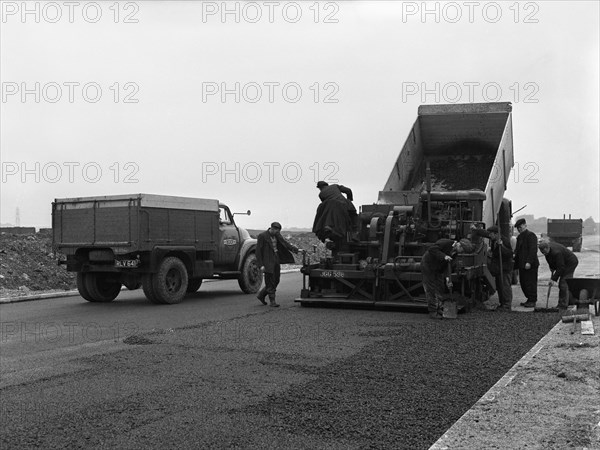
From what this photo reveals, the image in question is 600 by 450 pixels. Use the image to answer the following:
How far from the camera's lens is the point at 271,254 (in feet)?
43.8

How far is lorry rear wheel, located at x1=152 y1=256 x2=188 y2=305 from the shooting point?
13.3 metres

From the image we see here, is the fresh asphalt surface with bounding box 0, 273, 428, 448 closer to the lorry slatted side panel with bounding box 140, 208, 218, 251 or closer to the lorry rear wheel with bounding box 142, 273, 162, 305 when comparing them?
the lorry rear wheel with bounding box 142, 273, 162, 305

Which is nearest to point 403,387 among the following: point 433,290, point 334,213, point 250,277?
point 433,290

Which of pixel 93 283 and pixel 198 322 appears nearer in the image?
pixel 198 322

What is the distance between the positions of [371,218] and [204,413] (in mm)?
7938

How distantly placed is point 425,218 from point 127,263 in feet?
18.8

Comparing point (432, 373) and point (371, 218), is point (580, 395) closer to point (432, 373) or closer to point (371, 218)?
point (432, 373)

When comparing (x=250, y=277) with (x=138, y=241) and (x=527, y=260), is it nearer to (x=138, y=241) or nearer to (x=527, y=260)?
(x=138, y=241)

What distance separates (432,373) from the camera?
6781 millimetres

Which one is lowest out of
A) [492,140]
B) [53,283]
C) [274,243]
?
[53,283]

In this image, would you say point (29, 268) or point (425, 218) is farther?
point (29, 268)

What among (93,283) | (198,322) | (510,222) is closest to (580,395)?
(198,322)

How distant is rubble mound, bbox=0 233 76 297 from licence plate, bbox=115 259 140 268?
15.6ft

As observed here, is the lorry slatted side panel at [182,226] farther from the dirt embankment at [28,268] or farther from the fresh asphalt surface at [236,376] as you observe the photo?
the dirt embankment at [28,268]
